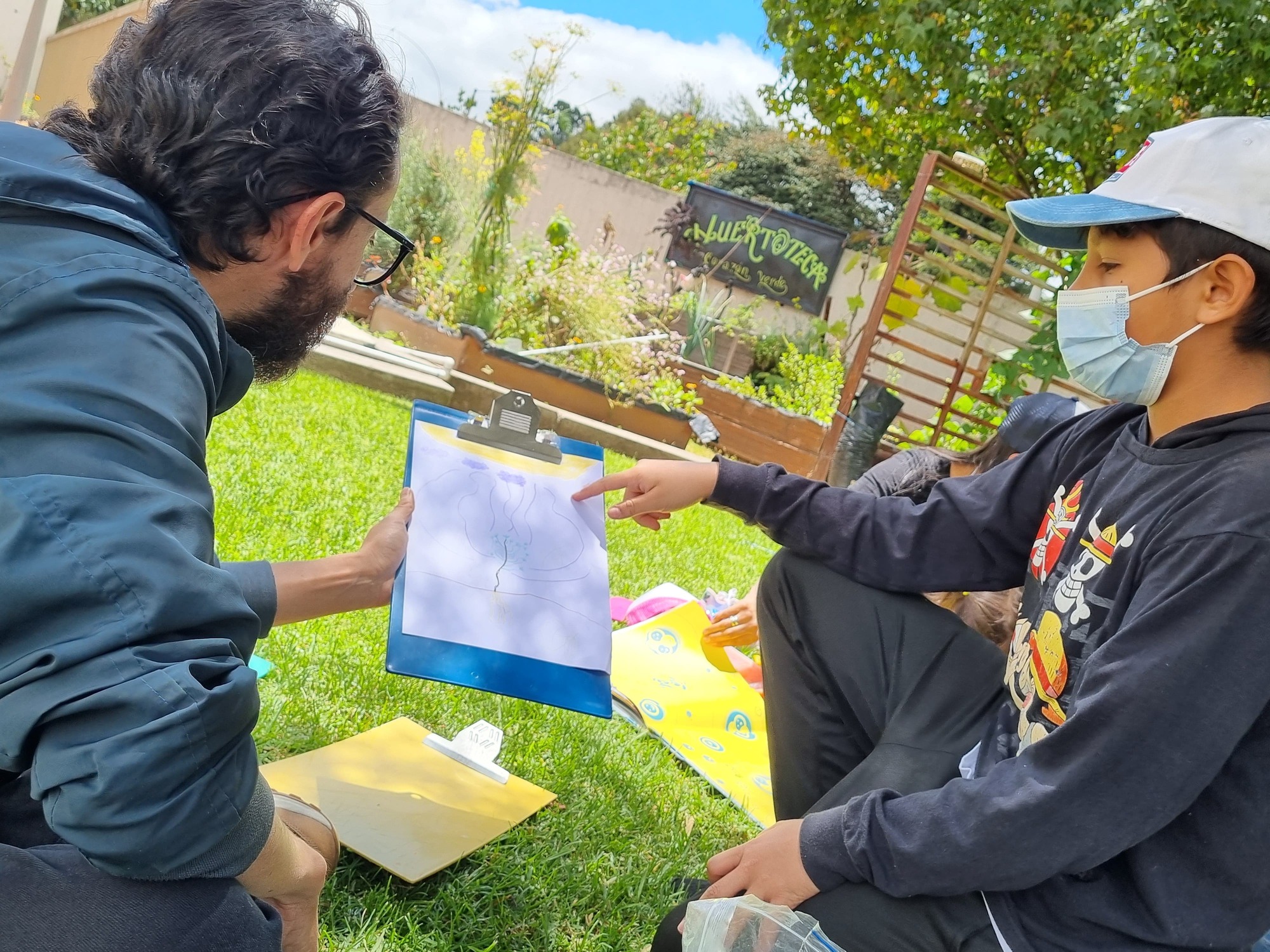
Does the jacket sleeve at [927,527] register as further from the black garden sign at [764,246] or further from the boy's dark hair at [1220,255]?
the black garden sign at [764,246]

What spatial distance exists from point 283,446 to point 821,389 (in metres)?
5.36

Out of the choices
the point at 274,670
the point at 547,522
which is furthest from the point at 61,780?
the point at 274,670

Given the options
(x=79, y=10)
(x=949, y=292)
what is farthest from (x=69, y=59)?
(x=949, y=292)

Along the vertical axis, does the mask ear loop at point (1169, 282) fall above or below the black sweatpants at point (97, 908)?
above

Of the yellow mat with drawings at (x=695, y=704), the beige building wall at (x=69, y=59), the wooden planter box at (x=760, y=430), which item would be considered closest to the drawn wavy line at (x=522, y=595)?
the yellow mat with drawings at (x=695, y=704)

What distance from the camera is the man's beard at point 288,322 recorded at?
1402mm

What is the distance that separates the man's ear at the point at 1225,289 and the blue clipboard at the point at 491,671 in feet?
3.87

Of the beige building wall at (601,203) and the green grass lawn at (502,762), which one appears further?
the beige building wall at (601,203)

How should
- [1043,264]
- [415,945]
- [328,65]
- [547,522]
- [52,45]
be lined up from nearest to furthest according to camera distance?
1. [328,65]
2. [415,945]
3. [547,522]
4. [1043,264]
5. [52,45]

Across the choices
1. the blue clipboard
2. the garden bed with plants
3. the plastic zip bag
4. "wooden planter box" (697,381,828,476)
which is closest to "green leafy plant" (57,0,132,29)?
the garden bed with plants

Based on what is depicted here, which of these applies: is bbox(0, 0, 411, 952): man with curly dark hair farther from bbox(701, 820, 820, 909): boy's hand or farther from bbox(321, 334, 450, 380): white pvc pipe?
bbox(321, 334, 450, 380): white pvc pipe

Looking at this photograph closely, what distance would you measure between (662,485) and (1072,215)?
0.93 m

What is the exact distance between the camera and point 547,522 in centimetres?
212

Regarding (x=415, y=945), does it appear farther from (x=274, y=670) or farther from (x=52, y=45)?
(x=52, y=45)
